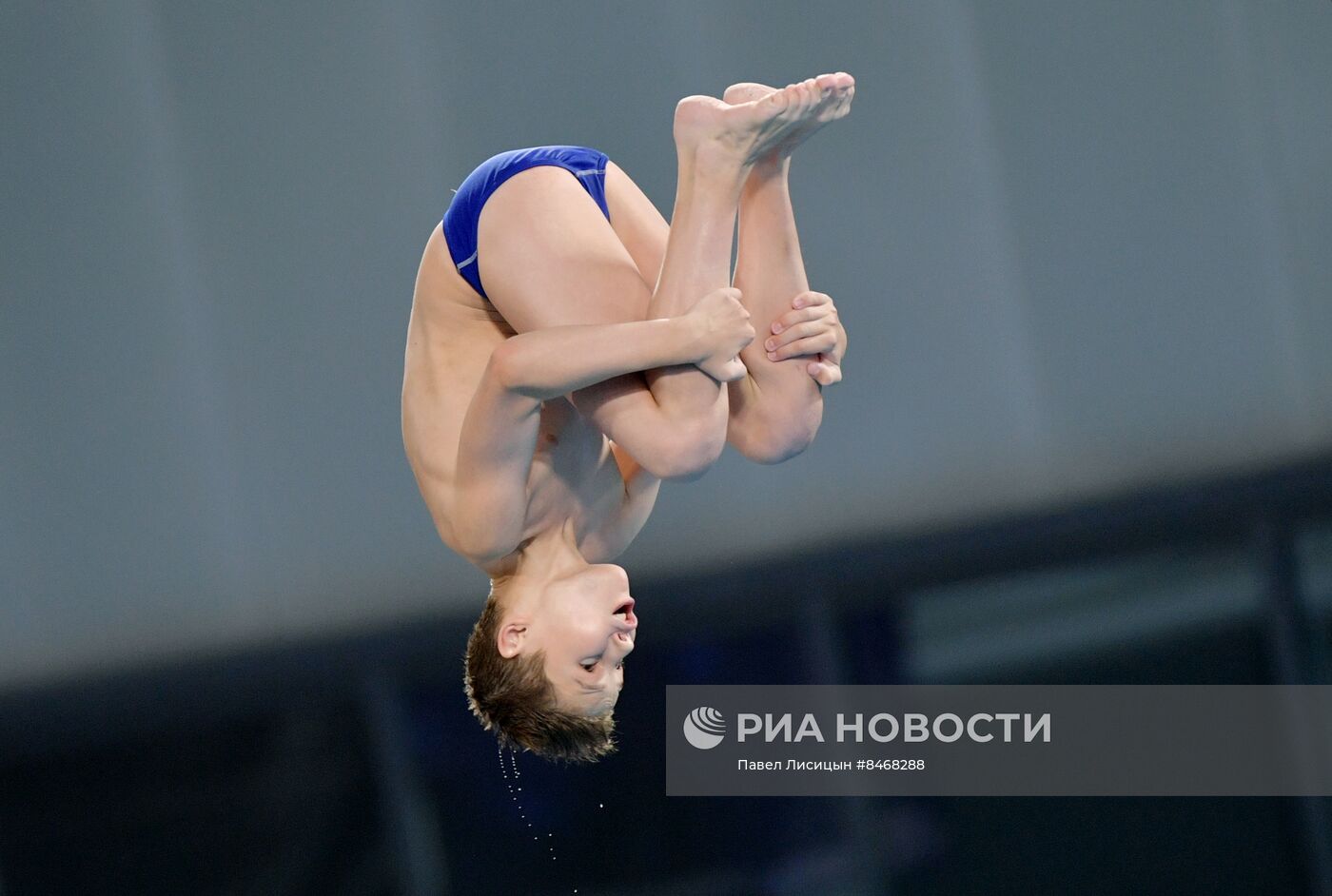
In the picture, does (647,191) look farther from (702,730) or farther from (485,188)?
(485,188)

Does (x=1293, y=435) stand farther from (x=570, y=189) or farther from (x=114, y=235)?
(x=114, y=235)

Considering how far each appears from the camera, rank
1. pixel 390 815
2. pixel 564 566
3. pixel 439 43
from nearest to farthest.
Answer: pixel 564 566
pixel 390 815
pixel 439 43

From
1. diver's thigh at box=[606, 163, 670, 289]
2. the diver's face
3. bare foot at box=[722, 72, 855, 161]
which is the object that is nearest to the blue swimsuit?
diver's thigh at box=[606, 163, 670, 289]

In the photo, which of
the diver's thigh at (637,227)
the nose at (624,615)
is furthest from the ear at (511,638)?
the diver's thigh at (637,227)

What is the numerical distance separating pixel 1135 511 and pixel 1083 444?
0.27 metres

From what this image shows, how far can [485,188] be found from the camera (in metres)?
2.34

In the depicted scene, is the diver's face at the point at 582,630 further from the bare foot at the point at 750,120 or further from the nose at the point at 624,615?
the bare foot at the point at 750,120

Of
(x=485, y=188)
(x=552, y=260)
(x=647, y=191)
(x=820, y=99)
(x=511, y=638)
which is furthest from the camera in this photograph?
(x=647, y=191)

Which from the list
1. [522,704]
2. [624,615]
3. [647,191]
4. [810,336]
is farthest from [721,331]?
[647,191]

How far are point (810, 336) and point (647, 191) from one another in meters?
2.22

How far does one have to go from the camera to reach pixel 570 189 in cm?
231

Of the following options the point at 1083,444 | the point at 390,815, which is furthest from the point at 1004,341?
the point at 390,815

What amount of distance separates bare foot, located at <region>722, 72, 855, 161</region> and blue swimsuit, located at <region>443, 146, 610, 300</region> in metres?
0.30

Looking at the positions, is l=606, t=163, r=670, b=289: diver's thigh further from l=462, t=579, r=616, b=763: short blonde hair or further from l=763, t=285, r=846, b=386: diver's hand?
l=462, t=579, r=616, b=763: short blonde hair
